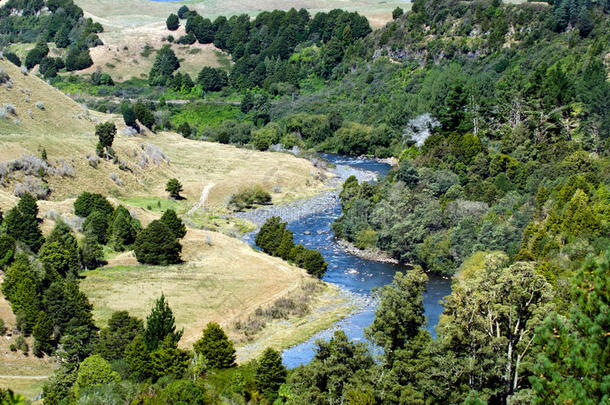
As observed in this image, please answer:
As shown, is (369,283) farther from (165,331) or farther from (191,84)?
(191,84)

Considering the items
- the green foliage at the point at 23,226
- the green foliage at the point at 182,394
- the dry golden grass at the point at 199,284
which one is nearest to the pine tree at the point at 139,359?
the green foliage at the point at 182,394

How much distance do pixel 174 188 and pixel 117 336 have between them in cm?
5573

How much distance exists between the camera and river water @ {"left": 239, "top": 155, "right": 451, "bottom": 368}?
197 ft

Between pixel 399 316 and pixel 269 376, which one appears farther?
pixel 269 376

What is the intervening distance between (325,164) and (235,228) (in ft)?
159

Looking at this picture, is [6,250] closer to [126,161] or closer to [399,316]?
[399,316]

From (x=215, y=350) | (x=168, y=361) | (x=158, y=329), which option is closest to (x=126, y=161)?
(x=158, y=329)

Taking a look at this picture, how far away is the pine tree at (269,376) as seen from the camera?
4428 cm

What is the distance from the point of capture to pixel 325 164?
139125mm

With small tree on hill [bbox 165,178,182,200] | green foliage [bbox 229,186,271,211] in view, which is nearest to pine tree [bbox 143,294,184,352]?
small tree on hill [bbox 165,178,182,200]

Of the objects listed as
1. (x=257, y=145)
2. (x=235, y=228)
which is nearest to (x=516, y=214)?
(x=235, y=228)

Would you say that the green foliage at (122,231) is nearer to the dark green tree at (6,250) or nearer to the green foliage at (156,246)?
the green foliage at (156,246)

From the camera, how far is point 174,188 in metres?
104

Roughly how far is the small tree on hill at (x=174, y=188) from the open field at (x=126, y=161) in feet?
3.19
